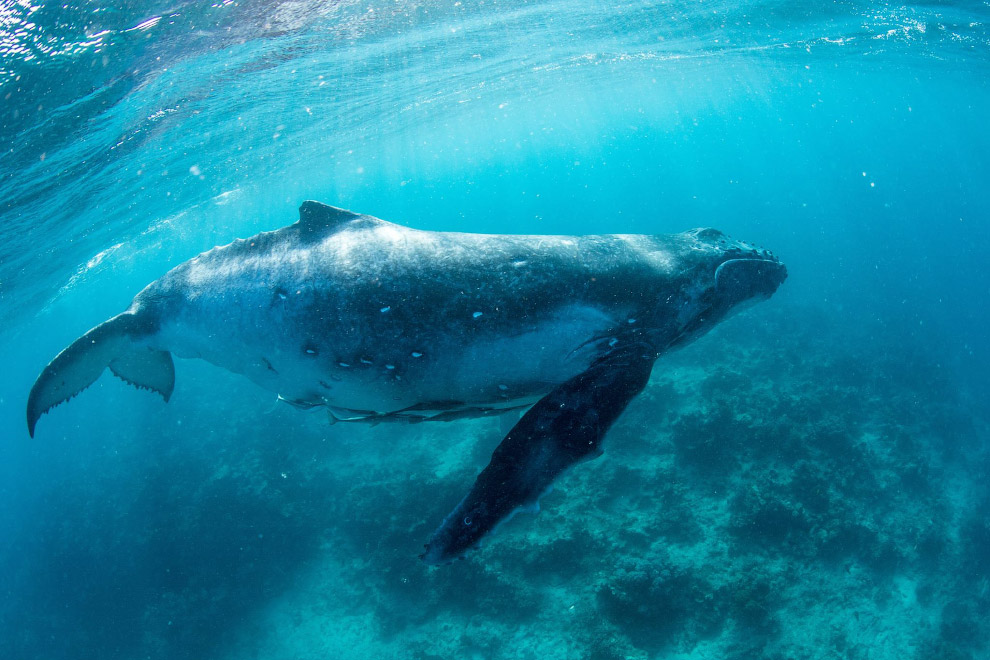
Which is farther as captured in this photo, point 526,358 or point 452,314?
point 526,358

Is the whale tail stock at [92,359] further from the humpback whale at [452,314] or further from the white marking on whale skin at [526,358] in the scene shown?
the white marking on whale skin at [526,358]

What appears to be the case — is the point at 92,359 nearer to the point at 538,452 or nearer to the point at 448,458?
the point at 538,452

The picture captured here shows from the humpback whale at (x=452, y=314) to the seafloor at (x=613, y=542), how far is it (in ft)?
25.8

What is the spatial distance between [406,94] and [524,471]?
27.5 m

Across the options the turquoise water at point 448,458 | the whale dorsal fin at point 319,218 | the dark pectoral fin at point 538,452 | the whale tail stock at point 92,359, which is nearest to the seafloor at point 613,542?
the turquoise water at point 448,458

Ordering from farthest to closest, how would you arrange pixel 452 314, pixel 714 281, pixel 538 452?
1. pixel 714 281
2. pixel 452 314
3. pixel 538 452

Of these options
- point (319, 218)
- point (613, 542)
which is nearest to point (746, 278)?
point (319, 218)

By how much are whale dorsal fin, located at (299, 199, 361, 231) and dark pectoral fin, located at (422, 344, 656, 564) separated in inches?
116

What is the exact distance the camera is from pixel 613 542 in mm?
11438

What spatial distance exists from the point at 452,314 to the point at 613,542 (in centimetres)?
952

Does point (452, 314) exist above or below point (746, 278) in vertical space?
above

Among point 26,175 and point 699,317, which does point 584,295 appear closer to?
point 699,317

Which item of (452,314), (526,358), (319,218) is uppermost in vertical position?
(319,218)

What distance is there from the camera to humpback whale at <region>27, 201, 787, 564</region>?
168 inches
